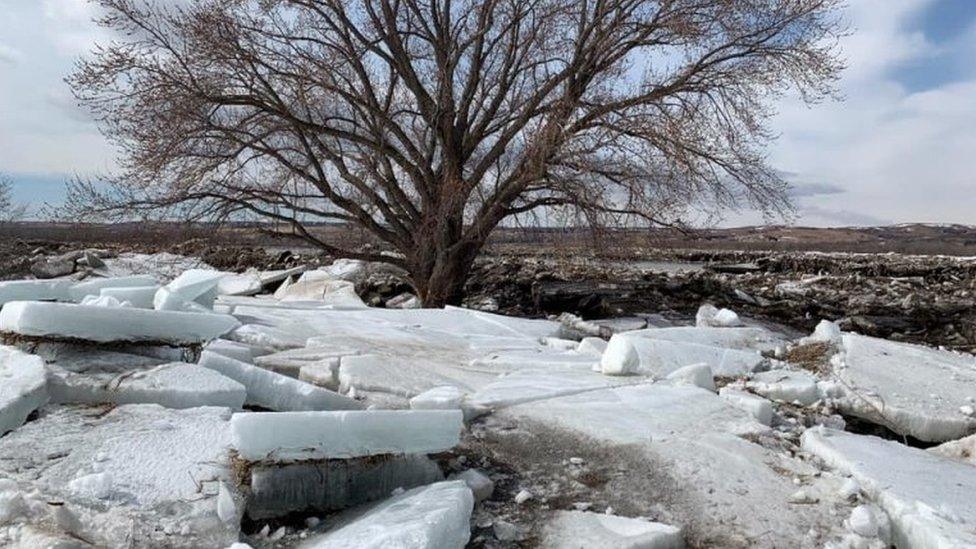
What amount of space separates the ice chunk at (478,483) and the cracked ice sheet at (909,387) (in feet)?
9.80

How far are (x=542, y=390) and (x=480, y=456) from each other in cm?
120

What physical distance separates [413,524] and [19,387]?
218 cm

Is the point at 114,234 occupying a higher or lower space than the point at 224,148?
lower

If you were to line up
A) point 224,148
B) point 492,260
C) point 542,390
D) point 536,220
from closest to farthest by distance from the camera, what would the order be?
1. point 542,390
2. point 224,148
3. point 536,220
4. point 492,260

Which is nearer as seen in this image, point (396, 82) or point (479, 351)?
point (479, 351)

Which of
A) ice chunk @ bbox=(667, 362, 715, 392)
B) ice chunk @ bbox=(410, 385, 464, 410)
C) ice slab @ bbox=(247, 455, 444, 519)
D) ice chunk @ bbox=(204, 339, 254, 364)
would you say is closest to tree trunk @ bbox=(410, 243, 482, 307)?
ice chunk @ bbox=(204, 339, 254, 364)

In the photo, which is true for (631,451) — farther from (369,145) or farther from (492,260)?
(492,260)

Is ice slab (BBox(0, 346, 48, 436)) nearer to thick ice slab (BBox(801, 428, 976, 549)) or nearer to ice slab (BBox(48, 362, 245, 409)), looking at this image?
ice slab (BBox(48, 362, 245, 409))

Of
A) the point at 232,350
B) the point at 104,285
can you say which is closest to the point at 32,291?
the point at 104,285

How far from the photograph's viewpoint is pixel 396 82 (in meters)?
11.9

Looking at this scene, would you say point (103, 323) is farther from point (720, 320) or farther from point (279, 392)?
point (720, 320)

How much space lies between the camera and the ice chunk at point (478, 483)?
2.91 metres

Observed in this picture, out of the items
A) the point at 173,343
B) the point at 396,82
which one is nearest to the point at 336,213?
the point at 396,82

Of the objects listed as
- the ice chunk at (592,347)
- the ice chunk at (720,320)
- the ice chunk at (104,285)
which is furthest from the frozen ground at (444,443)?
the ice chunk at (720,320)
